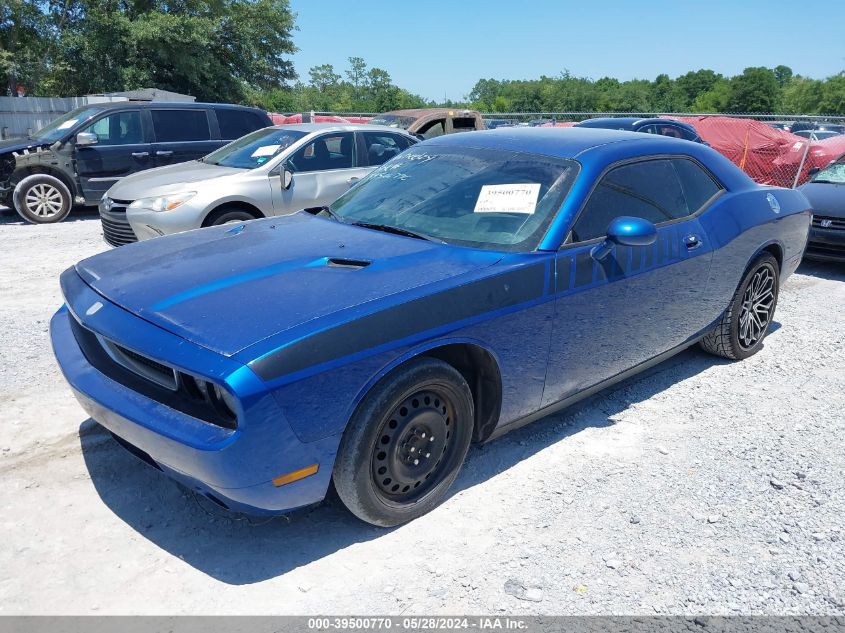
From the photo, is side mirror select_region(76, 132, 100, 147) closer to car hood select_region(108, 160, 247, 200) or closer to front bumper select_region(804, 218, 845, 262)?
car hood select_region(108, 160, 247, 200)

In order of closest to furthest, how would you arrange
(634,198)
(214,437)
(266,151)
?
(214,437)
(634,198)
(266,151)

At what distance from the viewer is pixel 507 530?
3074mm

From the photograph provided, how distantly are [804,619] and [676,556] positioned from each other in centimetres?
50

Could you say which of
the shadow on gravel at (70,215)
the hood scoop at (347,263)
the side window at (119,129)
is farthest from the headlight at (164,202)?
the shadow on gravel at (70,215)

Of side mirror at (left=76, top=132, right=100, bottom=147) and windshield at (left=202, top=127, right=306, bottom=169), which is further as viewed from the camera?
side mirror at (left=76, top=132, right=100, bottom=147)

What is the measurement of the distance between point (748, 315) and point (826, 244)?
3.66 metres

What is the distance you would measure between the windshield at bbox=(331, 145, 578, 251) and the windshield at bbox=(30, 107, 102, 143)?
789 centimetres

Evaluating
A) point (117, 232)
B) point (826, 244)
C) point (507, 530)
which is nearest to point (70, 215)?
point (117, 232)

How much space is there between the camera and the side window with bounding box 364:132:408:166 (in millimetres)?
8406

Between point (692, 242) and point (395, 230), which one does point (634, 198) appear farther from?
point (395, 230)

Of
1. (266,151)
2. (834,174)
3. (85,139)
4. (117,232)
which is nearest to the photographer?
(117,232)


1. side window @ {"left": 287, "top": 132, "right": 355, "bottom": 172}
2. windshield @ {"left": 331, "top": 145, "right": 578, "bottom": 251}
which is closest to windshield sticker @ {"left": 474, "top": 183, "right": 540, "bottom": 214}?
windshield @ {"left": 331, "top": 145, "right": 578, "bottom": 251}

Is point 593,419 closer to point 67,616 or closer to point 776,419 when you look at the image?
point 776,419

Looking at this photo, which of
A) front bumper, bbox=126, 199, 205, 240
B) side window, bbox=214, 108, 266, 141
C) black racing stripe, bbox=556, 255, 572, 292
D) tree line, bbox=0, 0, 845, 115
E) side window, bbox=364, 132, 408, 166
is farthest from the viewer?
tree line, bbox=0, 0, 845, 115
